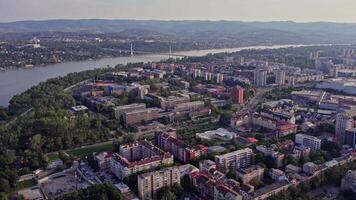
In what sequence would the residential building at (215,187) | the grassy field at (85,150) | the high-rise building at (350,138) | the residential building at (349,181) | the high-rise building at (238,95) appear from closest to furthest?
the residential building at (215,187)
the residential building at (349,181)
the grassy field at (85,150)
the high-rise building at (350,138)
the high-rise building at (238,95)

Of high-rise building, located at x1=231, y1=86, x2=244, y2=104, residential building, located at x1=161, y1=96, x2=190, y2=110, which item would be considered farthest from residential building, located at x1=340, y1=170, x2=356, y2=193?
high-rise building, located at x1=231, y1=86, x2=244, y2=104

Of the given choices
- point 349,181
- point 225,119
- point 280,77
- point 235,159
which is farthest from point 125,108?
point 280,77

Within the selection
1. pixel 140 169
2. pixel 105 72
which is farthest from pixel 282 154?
pixel 105 72

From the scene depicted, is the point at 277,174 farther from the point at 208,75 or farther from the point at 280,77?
the point at 208,75

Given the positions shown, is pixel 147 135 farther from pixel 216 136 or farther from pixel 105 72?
pixel 105 72

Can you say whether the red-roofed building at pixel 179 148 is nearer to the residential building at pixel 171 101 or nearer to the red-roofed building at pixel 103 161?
the red-roofed building at pixel 103 161

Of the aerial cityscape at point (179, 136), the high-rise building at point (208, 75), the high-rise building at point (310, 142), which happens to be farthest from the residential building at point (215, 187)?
the high-rise building at point (208, 75)
